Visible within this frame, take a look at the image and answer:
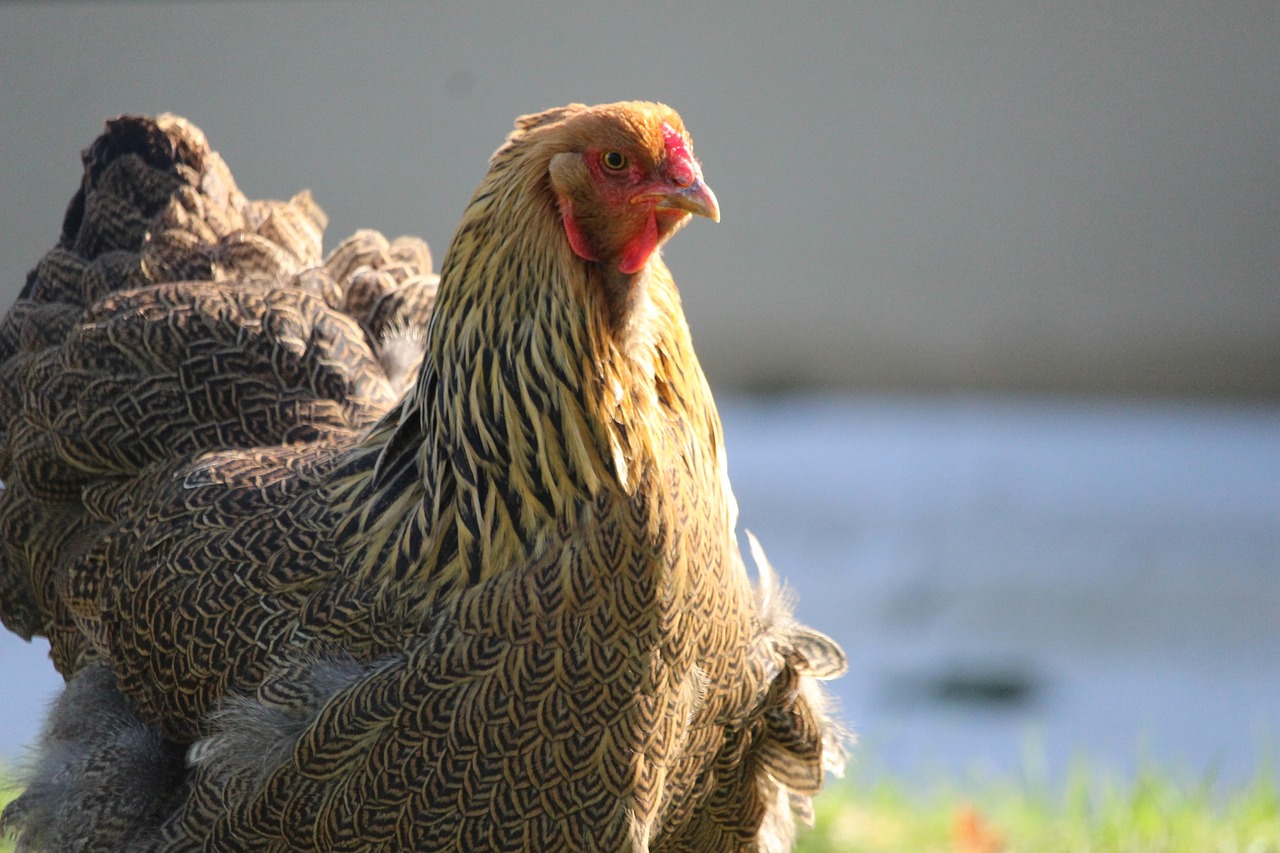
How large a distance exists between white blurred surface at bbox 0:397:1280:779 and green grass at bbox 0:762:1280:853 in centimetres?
21

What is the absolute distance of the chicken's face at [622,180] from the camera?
75.2 inches

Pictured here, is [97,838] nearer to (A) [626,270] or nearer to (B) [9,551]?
(B) [9,551]

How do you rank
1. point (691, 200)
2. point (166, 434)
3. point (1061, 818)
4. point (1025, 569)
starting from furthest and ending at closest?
point (1025, 569)
point (1061, 818)
point (166, 434)
point (691, 200)

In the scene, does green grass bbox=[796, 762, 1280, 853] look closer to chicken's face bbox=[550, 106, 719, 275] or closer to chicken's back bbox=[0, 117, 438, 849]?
chicken's back bbox=[0, 117, 438, 849]

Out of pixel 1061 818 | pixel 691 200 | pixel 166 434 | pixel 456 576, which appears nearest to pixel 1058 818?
pixel 1061 818

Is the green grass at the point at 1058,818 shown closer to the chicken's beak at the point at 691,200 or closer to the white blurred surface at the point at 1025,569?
the white blurred surface at the point at 1025,569

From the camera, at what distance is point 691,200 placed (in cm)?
190

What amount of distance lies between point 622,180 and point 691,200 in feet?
0.34

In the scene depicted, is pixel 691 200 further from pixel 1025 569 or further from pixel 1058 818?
pixel 1025 569

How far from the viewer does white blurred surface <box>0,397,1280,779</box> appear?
14.1ft

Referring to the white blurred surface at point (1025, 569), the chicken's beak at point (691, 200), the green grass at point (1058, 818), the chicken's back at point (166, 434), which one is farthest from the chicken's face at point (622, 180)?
the white blurred surface at point (1025, 569)

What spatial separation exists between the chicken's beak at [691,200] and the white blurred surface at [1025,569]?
2.10 metres

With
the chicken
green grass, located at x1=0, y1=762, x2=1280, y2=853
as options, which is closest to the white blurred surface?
green grass, located at x1=0, y1=762, x2=1280, y2=853

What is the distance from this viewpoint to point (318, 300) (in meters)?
2.94
